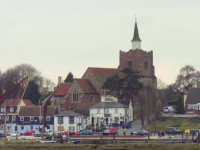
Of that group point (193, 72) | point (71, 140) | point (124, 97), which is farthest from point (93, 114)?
point (193, 72)

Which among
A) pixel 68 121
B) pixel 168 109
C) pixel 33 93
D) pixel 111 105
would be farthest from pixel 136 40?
pixel 68 121

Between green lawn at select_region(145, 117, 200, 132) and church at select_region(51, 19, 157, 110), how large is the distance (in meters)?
15.3

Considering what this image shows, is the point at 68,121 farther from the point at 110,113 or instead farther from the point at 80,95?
the point at 80,95

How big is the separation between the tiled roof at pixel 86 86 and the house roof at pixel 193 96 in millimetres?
23937

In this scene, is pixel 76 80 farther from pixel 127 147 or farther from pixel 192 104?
pixel 127 147

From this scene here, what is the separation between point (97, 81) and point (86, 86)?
3.14 meters

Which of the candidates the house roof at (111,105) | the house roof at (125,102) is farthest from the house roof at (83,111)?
the house roof at (125,102)

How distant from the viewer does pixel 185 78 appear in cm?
14662

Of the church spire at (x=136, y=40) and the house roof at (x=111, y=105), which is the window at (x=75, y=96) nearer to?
the house roof at (x=111, y=105)

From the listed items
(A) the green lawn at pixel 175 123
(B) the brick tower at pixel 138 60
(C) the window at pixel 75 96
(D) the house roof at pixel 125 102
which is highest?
(B) the brick tower at pixel 138 60

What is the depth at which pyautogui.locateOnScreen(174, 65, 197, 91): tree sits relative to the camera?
146m

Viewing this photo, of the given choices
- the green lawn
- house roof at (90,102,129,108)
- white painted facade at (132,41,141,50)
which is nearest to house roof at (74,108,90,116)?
house roof at (90,102,129,108)

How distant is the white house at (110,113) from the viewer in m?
106

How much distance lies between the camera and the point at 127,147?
218 feet
